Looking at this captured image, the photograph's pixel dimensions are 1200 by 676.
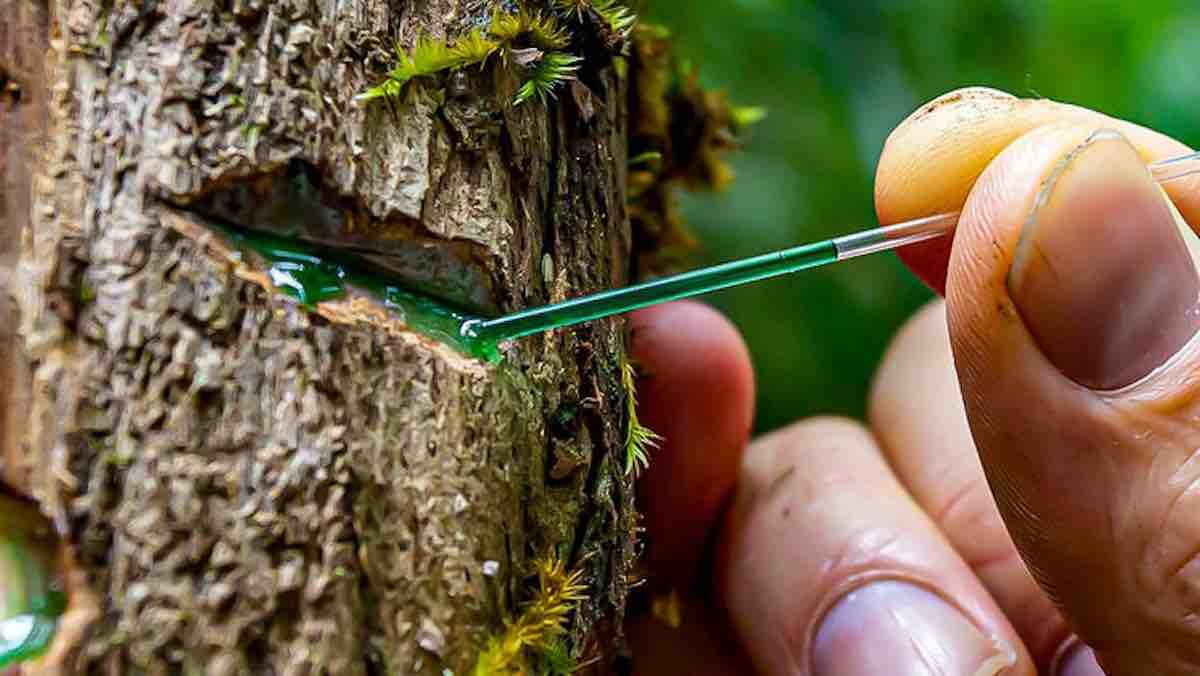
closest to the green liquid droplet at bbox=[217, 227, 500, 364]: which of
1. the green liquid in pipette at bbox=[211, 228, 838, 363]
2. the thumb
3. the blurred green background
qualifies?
the green liquid in pipette at bbox=[211, 228, 838, 363]

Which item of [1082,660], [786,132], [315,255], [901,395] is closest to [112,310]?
[315,255]

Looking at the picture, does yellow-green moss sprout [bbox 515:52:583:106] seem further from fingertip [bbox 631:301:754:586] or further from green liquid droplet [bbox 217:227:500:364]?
fingertip [bbox 631:301:754:586]

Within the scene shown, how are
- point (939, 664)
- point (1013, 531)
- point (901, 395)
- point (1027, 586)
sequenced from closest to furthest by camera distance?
point (1013, 531), point (939, 664), point (1027, 586), point (901, 395)

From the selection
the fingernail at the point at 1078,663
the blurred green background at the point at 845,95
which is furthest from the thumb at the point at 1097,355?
the blurred green background at the point at 845,95

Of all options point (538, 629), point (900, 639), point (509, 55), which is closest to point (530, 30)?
point (509, 55)

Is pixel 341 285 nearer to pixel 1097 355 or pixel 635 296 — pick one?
pixel 635 296

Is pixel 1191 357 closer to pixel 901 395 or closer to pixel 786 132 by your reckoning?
pixel 901 395
